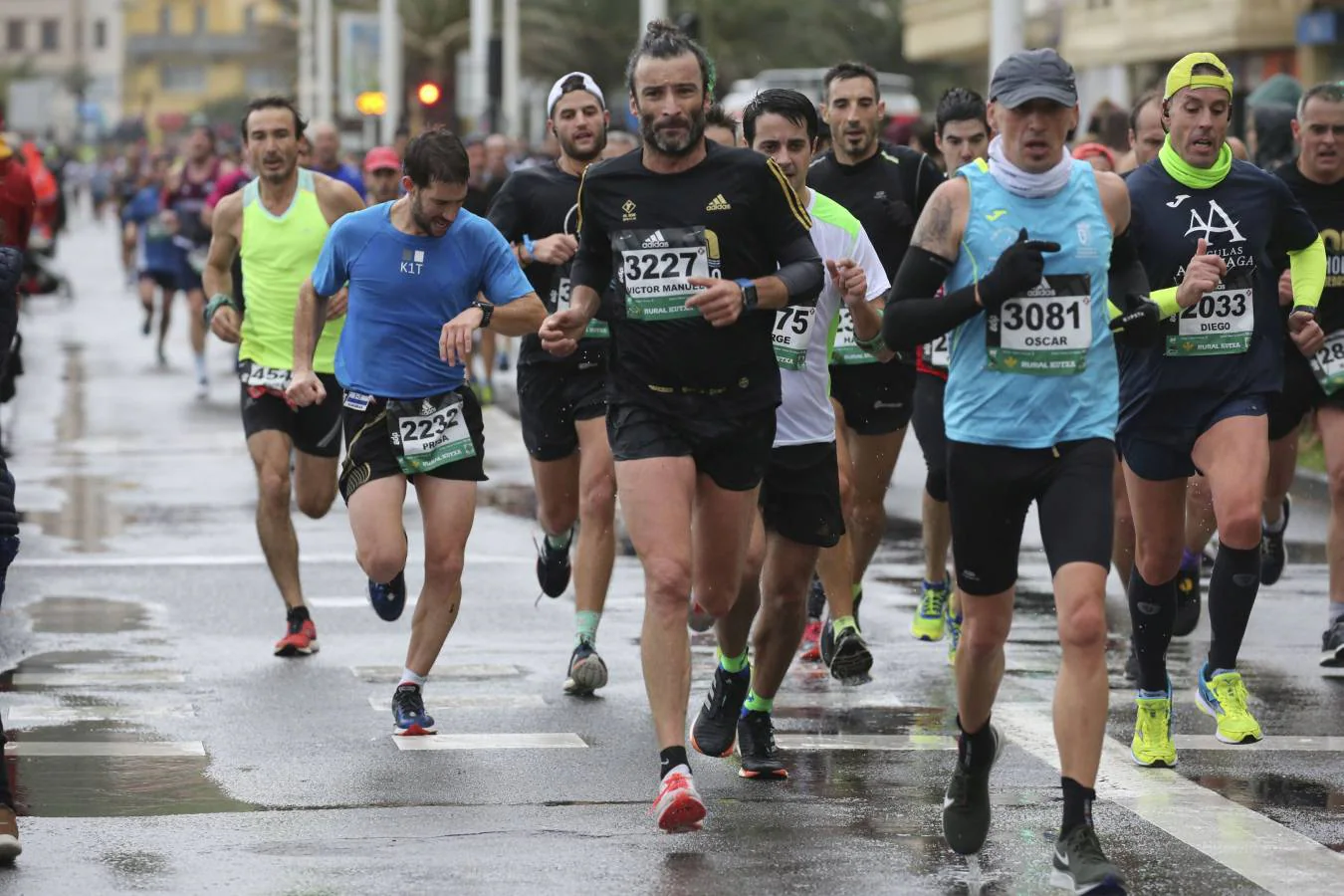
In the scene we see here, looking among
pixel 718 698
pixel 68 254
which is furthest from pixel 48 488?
pixel 68 254

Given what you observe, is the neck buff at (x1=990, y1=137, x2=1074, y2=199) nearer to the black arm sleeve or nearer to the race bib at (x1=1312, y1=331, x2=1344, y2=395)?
the black arm sleeve

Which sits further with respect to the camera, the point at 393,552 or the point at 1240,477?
the point at 393,552

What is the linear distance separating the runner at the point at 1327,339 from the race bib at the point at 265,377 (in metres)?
3.89

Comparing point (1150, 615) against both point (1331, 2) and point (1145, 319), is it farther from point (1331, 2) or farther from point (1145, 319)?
point (1331, 2)

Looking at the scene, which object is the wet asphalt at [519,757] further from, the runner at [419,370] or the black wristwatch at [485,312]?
the black wristwatch at [485,312]

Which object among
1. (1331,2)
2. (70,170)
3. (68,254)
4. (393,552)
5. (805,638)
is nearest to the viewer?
(393,552)

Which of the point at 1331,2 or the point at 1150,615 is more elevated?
the point at 1331,2

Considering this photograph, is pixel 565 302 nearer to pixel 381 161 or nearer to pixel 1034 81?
pixel 1034 81

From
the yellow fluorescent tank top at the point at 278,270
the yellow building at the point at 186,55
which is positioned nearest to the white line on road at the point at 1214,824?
the yellow fluorescent tank top at the point at 278,270

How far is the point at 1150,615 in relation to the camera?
8164mm

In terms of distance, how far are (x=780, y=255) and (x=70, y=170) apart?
102 metres

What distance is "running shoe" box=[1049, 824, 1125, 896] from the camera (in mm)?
6086

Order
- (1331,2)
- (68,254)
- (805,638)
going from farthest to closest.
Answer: (68,254) < (1331,2) < (805,638)

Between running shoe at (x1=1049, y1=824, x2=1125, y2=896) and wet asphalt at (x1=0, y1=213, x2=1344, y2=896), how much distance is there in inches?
7.3
